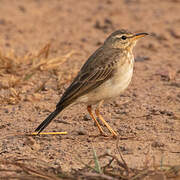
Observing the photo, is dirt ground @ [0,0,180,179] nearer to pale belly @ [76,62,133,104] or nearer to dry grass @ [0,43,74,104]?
dry grass @ [0,43,74,104]

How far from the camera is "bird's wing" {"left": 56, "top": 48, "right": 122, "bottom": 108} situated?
5.45m

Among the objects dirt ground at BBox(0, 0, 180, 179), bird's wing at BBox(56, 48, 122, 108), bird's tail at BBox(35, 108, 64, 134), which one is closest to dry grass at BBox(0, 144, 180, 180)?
dirt ground at BBox(0, 0, 180, 179)

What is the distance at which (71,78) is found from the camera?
24.3ft

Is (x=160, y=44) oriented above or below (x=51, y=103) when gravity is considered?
above

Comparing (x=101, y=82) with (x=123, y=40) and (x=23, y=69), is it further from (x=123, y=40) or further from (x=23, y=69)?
(x=23, y=69)

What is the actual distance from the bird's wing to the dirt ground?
1.66 feet

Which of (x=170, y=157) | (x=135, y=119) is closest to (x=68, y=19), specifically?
(x=135, y=119)

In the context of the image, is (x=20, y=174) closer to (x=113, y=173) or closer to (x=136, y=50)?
(x=113, y=173)

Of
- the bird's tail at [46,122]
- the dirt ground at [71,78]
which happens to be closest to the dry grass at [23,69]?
the dirt ground at [71,78]

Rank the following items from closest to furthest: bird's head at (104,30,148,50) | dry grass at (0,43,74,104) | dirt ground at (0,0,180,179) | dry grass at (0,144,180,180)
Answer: dry grass at (0,144,180,180), dirt ground at (0,0,180,179), bird's head at (104,30,148,50), dry grass at (0,43,74,104)

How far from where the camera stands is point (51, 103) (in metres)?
6.60

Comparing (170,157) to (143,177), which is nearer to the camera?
(143,177)

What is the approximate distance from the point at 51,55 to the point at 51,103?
2409 millimetres

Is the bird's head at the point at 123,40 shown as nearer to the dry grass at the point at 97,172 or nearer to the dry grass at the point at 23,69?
the dry grass at the point at 23,69
